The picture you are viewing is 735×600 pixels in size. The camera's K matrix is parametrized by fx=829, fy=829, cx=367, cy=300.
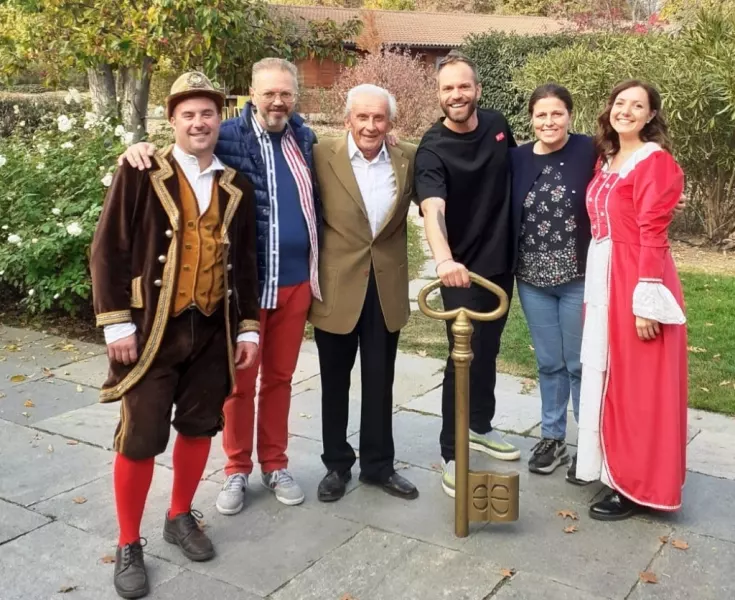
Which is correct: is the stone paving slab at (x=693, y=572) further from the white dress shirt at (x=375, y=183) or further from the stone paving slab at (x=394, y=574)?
the white dress shirt at (x=375, y=183)

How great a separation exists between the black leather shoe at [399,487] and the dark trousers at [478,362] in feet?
0.82

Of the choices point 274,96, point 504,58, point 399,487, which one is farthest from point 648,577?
point 504,58

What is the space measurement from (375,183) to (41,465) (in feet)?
7.59

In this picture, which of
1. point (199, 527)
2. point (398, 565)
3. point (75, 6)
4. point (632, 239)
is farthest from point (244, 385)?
point (75, 6)

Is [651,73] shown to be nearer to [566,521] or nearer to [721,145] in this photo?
[721,145]

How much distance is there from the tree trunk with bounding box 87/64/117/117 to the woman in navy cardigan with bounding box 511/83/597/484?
512 cm

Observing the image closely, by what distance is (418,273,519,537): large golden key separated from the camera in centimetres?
338

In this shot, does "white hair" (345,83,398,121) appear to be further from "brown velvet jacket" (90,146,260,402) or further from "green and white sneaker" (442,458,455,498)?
"green and white sneaker" (442,458,455,498)

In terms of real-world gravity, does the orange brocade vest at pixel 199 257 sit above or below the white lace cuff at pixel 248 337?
above

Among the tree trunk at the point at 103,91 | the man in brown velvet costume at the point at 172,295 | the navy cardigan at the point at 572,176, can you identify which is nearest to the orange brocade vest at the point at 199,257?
the man in brown velvet costume at the point at 172,295

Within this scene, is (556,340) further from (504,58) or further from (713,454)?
(504,58)

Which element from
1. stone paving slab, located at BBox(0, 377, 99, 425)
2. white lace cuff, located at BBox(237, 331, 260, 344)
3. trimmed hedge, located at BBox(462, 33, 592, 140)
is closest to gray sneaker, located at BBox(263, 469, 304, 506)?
white lace cuff, located at BBox(237, 331, 260, 344)

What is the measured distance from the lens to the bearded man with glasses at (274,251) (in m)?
3.53

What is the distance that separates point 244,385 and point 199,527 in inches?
25.0
